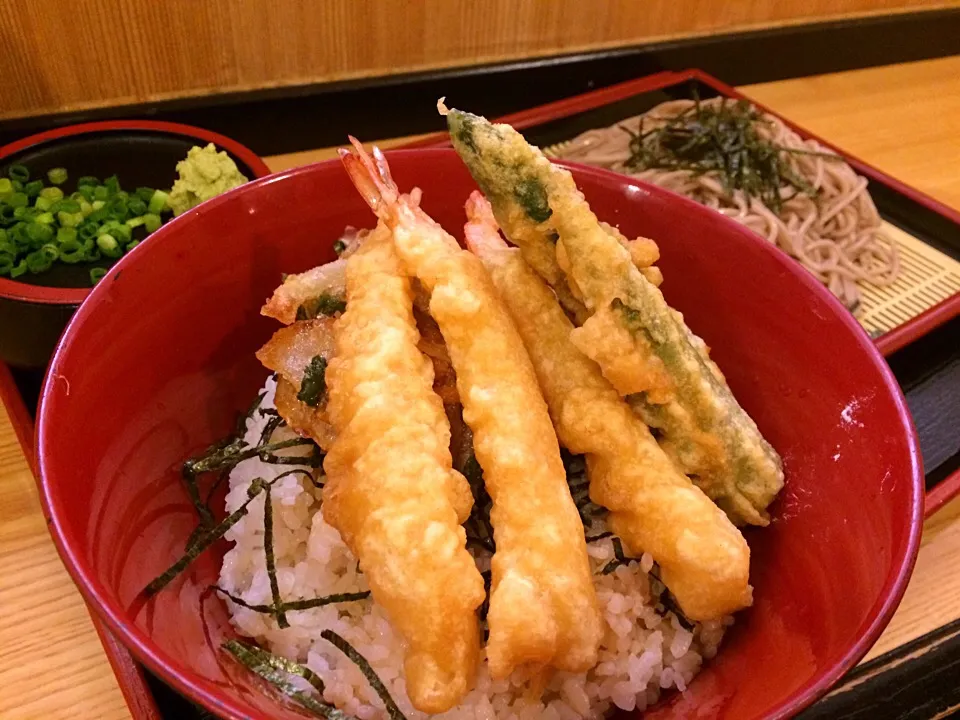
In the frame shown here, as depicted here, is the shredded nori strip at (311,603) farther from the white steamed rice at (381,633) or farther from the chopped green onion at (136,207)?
the chopped green onion at (136,207)

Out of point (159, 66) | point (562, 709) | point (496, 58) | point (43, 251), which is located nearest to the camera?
point (562, 709)

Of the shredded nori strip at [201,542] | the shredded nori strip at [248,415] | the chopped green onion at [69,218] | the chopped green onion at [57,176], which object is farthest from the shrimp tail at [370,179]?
the chopped green onion at [57,176]

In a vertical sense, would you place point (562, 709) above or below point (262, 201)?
below

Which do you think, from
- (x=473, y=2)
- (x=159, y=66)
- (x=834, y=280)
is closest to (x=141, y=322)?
(x=159, y=66)

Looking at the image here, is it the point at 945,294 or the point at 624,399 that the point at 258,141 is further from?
the point at 945,294

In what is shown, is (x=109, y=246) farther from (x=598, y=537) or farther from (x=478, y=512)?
(x=598, y=537)

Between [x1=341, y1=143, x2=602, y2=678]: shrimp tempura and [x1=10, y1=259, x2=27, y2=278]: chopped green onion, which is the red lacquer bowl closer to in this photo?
[x1=341, y1=143, x2=602, y2=678]: shrimp tempura

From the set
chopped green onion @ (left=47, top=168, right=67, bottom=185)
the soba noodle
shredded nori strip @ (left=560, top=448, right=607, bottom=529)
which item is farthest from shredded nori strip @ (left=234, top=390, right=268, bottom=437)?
the soba noodle
